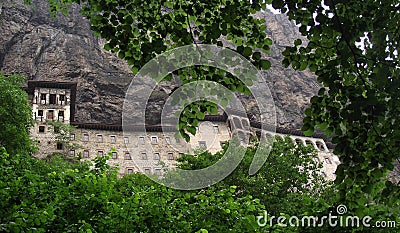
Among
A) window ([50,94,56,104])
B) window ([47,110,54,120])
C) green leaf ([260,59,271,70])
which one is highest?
window ([50,94,56,104])

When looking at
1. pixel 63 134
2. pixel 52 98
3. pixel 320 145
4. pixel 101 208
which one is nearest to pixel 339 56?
pixel 101 208

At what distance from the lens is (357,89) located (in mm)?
4742

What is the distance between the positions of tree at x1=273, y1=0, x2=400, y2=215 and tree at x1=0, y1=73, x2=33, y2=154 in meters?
28.1

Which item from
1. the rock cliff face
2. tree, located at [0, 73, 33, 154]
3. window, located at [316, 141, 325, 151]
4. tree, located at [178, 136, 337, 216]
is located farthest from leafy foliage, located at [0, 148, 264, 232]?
window, located at [316, 141, 325, 151]

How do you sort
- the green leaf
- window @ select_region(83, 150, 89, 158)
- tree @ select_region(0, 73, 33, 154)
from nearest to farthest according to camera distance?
the green leaf, tree @ select_region(0, 73, 33, 154), window @ select_region(83, 150, 89, 158)

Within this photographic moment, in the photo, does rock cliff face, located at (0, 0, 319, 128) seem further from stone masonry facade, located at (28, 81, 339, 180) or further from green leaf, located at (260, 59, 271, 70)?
green leaf, located at (260, 59, 271, 70)

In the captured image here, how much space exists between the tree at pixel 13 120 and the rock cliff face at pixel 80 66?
32.5 metres

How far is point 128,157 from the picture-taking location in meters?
60.8

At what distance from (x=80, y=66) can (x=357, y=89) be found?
70.8 metres

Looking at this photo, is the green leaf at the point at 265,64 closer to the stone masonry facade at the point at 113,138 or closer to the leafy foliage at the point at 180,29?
the leafy foliage at the point at 180,29

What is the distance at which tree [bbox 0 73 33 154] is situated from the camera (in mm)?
30422

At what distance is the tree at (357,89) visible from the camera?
4594mm

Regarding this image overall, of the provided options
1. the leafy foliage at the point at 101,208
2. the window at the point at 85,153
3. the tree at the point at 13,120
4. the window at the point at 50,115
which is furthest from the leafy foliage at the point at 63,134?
the leafy foliage at the point at 101,208

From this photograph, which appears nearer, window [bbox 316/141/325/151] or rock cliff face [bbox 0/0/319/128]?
rock cliff face [bbox 0/0/319/128]
